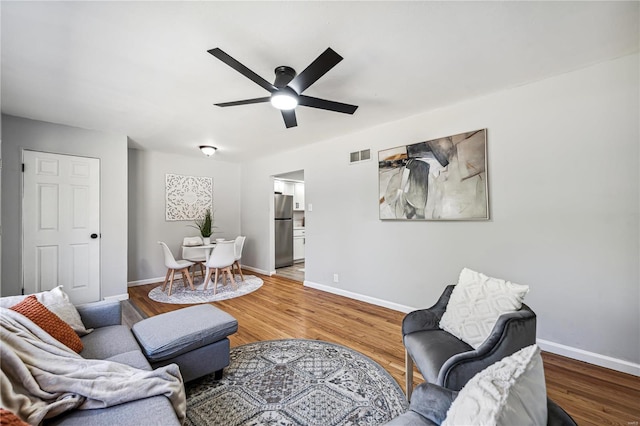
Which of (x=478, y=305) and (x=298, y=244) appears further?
(x=298, y=244)

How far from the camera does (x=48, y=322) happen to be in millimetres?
1454

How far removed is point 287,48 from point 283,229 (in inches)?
180

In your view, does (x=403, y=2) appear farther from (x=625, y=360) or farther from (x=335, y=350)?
(x=625, y=360)

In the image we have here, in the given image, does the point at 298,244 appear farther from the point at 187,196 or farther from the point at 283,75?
the point at 283,75

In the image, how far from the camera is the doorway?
5.92 m

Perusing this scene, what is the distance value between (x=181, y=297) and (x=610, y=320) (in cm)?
474

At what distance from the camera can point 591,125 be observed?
2.14 m

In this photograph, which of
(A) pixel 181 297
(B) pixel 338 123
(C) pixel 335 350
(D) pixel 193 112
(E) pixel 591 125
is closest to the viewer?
(E) pixel 591 125

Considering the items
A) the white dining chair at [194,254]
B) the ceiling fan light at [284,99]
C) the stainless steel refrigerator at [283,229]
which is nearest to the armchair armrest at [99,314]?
the ceiling fan light at [284,99]

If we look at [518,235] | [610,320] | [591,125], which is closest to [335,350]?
[518,235]

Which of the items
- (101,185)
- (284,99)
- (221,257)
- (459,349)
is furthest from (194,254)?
(459,349)

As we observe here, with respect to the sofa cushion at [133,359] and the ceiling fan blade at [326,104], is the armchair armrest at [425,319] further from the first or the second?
the ceiling fan blade at [326,104]

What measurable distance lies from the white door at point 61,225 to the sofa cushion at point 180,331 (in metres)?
2.54

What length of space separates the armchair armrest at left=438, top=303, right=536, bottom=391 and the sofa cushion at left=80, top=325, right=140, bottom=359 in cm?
179
